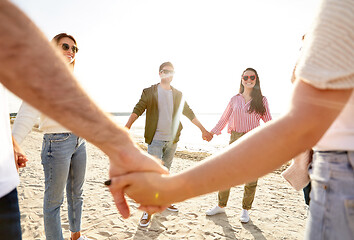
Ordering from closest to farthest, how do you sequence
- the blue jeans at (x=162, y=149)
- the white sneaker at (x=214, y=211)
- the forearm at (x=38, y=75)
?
1. the forearm at (x=38, y=75)
2. the white sneaker at (x=214, y=211)
3. the blue jeans at (x=162, y=149)

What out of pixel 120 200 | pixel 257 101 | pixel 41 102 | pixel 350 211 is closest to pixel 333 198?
Answer: pixel 350 211

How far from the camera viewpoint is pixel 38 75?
3.34ft

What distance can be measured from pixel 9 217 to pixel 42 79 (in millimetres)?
972

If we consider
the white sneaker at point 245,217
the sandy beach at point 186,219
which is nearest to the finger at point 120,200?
the sandy beach at point 186,219

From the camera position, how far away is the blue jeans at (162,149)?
178 inches

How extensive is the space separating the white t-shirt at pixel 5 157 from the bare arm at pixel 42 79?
Answer: 51 cm

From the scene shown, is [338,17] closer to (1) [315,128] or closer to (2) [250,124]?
(1) [315,128]

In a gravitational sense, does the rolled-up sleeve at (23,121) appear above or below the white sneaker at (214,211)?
above

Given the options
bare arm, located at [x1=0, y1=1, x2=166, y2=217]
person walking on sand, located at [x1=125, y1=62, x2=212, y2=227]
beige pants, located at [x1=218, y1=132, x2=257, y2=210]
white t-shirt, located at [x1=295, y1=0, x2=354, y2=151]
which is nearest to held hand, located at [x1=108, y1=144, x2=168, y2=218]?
bare arm, located at [x1=0, y1=1, x2=166, y2=217]

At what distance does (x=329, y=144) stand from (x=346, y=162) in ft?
0.33

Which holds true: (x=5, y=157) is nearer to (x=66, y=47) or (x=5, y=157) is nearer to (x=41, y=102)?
(x=41, y=102)

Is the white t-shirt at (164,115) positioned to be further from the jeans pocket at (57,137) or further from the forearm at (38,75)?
the forearm at (38,75)

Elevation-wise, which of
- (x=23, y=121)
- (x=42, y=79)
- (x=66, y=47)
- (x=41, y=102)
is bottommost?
(x=23, y=121)

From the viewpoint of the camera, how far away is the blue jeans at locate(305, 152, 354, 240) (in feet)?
3.06
